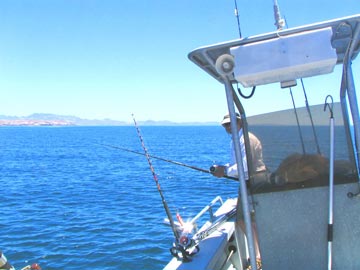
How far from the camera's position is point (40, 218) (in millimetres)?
13703

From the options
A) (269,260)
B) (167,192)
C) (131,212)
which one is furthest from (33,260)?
(167,192)

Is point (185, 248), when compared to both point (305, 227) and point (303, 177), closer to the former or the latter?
point (305, 227)

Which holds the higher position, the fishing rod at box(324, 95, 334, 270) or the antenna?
the antenna

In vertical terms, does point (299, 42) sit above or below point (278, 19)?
below

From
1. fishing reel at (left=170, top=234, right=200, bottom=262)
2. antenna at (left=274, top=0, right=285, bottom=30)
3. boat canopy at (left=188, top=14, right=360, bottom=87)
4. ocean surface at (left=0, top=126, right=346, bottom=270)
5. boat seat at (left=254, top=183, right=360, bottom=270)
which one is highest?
antenna at (left=274, top=0, right=285, bottom=30)

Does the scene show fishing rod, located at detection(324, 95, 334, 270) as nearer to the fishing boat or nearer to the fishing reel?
the fishing boat

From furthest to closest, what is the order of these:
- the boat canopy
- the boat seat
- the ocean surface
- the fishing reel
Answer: the ocean surface, the fishing reel, the boat seat, the boat canopy

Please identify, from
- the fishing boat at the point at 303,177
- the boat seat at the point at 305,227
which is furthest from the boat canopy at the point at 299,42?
the boat seat at the point at 305,227

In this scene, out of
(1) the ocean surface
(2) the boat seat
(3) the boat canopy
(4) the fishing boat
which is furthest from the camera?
(1) the ocean surface

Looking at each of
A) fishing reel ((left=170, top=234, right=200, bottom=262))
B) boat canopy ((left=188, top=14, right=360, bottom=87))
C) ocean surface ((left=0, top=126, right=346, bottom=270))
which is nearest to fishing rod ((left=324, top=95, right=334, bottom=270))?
ocean surface ((left=0, top=126, right=346, bottom=270))

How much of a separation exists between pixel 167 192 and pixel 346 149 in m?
16.9

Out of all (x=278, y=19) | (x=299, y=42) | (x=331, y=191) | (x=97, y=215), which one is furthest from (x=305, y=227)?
(x=97, y=215)

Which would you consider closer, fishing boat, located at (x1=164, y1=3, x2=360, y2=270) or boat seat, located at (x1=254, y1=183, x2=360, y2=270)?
fishing boat, located at (x1=164, y1=3, x2=360, y2=270)

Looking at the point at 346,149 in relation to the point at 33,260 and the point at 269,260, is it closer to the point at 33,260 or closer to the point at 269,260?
the point at 269,260
